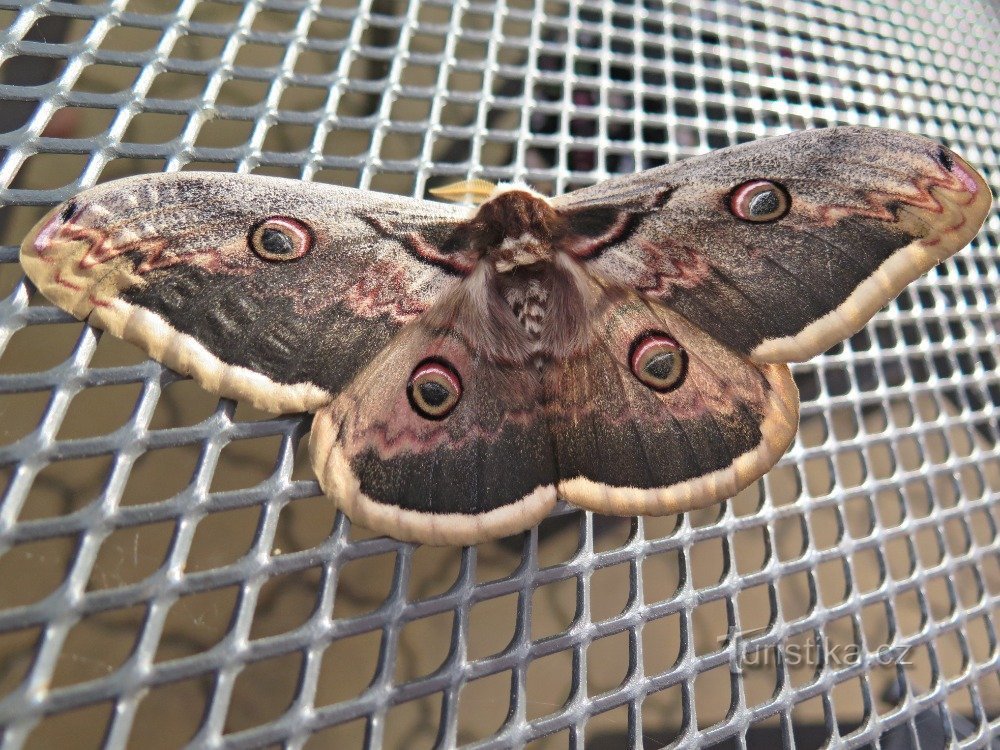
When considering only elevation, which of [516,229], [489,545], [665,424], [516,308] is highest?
[516,229]

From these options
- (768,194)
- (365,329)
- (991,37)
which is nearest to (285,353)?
(365,329)

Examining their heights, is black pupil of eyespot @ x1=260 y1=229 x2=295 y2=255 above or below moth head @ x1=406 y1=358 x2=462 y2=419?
above

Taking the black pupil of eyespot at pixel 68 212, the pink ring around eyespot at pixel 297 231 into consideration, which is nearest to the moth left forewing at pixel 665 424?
the pink ring around eyespot at pixel 297 231

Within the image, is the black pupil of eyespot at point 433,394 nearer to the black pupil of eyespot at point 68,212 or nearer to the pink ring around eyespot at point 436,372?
the pink ring around eyespot at point 436,372

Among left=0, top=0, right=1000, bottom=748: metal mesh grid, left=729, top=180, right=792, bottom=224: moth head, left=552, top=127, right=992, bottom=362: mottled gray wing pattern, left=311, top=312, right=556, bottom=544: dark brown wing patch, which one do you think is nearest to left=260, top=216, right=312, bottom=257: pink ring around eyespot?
left=311, top=312, right=556, bottom=544: dark brown wing patch

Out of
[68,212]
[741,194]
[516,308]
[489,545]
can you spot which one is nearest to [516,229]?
[516,308]

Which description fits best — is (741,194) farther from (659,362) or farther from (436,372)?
(436,372)

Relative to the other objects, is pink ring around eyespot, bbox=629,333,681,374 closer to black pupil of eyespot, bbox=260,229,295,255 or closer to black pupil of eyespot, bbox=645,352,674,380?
black pupil of eyespot, bbox=645,352,674,380
